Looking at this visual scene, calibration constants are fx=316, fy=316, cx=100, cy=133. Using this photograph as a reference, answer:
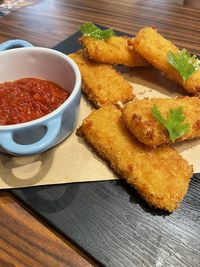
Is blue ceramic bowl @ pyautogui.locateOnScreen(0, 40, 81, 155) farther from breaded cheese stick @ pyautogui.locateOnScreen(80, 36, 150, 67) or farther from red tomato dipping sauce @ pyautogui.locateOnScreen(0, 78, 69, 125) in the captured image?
breaded cheese stick @ pyautogui.locateOnScreen(80, 36, 150, 67)

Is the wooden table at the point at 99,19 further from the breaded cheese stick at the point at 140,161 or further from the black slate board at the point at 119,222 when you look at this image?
the black slate board at the point at 119,222

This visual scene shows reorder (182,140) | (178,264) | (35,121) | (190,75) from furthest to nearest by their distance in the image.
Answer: (190,75) → (182,140) → (35,121) → (178,264)

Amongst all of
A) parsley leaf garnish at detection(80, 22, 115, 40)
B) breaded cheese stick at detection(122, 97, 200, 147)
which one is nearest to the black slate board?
breaded cheese stick at detection(122, 97, 200, 147)

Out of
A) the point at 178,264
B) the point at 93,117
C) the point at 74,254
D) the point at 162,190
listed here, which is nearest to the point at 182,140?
the point at 162,190

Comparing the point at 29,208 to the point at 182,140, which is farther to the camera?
the point at 182,140

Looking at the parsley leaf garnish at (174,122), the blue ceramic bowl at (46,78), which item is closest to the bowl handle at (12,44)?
the blue ceramic bowl at (46,78)

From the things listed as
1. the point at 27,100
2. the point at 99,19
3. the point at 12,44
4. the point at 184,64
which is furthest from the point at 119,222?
the point at 99,19

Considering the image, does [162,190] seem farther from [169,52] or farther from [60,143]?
[169,52]
